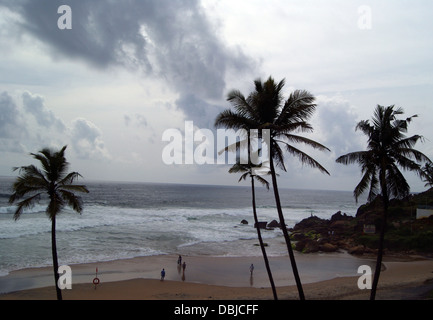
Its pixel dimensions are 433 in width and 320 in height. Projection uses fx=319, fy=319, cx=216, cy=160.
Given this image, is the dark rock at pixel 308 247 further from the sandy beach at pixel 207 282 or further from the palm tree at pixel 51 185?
the palm tree at pixel 51 185

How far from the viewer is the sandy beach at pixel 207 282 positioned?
19.5 m

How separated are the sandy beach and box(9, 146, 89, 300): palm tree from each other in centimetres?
951

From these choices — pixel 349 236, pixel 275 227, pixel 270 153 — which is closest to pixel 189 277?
pixel 270 153

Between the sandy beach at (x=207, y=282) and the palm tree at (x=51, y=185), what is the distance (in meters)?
9.51

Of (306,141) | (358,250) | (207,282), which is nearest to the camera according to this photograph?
(306,141)

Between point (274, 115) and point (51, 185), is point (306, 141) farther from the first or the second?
point (51, 185)

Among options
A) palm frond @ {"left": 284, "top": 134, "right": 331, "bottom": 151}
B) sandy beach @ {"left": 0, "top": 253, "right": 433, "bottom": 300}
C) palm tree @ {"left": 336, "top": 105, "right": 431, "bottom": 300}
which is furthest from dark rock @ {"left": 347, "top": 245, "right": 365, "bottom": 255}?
palm frond @ {"left": 284, "top": 134, "right": 331, "bottom": 151}

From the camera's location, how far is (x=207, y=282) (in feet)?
78.4

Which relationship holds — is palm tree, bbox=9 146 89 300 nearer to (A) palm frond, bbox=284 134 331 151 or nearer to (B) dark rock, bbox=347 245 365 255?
(A) palm frond, bbox=284 134 331 151

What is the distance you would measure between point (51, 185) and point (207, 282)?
1546 centimetres

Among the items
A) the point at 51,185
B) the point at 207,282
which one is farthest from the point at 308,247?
the point at 51,185

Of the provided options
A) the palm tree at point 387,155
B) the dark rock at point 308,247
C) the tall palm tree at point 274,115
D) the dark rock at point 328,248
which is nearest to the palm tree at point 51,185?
the tall palm tree at point 274,115

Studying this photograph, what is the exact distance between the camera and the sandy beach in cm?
1955
